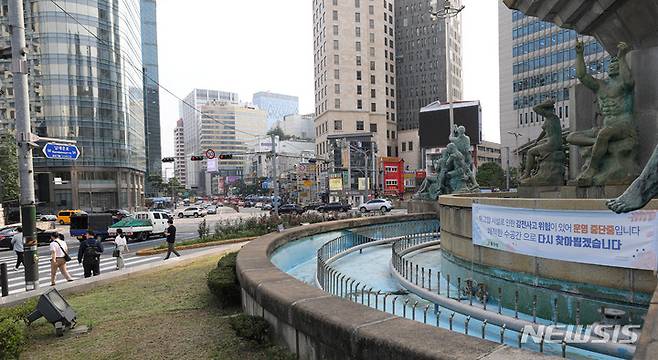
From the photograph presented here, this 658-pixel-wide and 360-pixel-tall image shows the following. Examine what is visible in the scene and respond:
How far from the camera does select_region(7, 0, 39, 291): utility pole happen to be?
10.3 m

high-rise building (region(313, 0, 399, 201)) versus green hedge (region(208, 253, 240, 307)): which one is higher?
high-rise building (region(313, 0, 399, 201))

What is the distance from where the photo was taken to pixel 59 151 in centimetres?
1187

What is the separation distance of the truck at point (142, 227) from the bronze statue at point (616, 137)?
2701 centimetres

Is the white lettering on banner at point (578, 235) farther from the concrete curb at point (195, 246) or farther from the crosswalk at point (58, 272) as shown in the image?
the crosswalk at point (58, 272)

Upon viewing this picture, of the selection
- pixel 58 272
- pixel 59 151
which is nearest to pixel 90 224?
pixel 58 272

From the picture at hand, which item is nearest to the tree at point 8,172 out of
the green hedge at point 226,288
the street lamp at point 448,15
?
the street lamp at point 448,15

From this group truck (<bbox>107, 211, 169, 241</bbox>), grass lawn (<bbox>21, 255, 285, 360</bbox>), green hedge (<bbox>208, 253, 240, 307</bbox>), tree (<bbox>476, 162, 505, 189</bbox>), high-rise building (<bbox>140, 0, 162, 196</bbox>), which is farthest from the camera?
high-rise building (<bbox>140, 0, 162, 196</bbox>)

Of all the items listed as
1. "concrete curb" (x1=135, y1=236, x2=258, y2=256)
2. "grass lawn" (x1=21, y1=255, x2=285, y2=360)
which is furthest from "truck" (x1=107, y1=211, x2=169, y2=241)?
"grass lawn" (x1=21, y1=255, x2=285, y2=360)

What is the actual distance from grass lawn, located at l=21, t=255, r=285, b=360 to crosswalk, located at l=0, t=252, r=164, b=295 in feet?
20.2

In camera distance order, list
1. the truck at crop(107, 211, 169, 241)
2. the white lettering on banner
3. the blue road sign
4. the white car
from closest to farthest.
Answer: the white lettering on banner
the blue road sign
the truck at crop(107, 211, 169, 241)
the white car

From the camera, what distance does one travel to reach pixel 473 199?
10688 mm

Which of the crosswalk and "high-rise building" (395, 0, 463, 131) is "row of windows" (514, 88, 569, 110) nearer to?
"high-rise building" (395, 0, 463, 131)

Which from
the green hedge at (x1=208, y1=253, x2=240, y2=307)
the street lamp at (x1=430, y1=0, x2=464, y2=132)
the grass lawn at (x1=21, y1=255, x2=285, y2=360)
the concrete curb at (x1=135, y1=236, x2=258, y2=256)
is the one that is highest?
the street lamp at (x1=430, y1=0, x2=464, y2=132)

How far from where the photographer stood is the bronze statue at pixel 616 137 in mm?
10258
